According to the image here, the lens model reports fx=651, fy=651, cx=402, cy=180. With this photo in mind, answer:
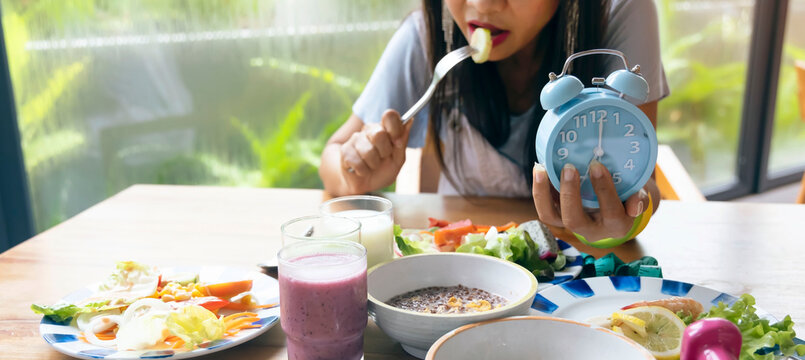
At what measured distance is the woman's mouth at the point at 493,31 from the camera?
150cm

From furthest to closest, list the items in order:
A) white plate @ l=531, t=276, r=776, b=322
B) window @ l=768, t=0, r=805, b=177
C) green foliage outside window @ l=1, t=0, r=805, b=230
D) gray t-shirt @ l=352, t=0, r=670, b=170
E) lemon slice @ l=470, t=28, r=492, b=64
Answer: window @ l=768, t=0, r=805, b=177 → green foliage outside window @ l=1, t=0, r=805, b=230 → gray t-shirt @ l=352, t=0, r=670, b=170 → lemon slice @ l=470, t=28, r=492, b=64 → white plate @ l=531, t=276, r=776, b=322

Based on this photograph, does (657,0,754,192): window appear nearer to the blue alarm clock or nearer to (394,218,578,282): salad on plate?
(394,218,578,282): salad on plate

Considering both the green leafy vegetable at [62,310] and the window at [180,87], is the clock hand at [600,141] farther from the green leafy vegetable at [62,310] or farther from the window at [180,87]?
the window at [180,87]

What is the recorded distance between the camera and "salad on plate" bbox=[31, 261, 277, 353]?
0.95 metres

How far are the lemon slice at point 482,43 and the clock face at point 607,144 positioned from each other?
496mm

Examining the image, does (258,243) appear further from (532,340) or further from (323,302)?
(532,340)

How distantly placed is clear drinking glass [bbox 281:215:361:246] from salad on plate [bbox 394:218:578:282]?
7.4 inches

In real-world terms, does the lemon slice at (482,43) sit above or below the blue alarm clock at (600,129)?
above

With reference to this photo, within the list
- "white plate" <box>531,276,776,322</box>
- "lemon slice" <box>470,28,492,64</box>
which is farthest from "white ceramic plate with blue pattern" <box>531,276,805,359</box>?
"lemon slice" <box>470,28,492,64</box>

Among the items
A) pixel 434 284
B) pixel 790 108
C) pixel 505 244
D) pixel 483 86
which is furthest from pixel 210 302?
pixel 790 108

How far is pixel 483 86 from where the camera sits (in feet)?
6.06

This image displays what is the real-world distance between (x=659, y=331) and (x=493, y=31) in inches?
33.4

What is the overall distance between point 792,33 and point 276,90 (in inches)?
141

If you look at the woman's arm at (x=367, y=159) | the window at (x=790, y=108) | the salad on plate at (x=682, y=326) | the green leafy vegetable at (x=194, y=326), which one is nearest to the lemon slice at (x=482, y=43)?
the woman's arm at (x=367, y=159)
